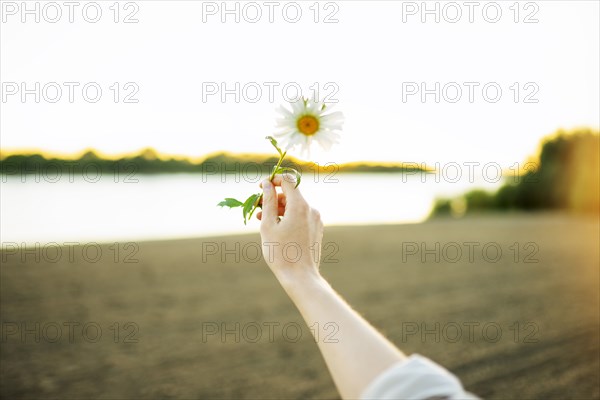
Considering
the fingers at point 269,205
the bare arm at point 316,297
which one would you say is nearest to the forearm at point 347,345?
the bare arm at point 316,297

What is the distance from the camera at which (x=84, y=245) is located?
339 inches

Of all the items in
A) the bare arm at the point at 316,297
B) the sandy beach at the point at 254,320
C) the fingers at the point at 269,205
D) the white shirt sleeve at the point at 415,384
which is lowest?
the sandy beach at the point at 254,320

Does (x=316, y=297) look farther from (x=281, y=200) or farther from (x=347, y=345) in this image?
(x=281, y=200)

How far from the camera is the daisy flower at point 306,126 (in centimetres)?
140

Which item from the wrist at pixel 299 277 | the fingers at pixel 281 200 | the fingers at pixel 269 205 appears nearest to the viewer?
the wrist at pixel 299 277

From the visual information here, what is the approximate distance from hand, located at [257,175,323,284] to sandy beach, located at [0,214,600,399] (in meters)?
0.27

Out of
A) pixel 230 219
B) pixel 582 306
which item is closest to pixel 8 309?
pixel 582 306

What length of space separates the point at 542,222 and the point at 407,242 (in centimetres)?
700

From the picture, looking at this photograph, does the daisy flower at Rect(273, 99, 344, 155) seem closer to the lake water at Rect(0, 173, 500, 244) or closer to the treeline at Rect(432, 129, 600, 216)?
the lake water at Rect(0, 173, 500, 244)

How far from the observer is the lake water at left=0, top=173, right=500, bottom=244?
11.0 meters

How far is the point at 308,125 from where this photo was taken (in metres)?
1.42

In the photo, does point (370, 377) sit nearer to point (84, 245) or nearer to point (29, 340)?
point (29, 340)

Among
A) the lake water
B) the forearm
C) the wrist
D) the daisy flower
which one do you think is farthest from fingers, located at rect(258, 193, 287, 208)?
the lake water

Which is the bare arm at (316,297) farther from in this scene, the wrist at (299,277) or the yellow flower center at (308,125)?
the yellow flower center at (308,125)
